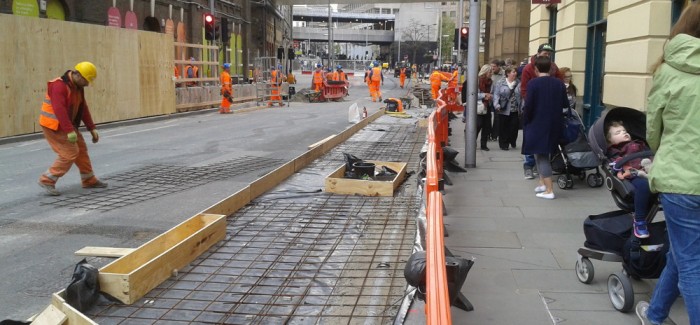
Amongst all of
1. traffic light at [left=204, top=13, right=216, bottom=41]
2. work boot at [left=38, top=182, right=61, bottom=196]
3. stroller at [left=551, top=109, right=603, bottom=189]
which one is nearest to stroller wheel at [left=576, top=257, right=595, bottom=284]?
stroller at [left=551, top=109, right=603, bottom=189]

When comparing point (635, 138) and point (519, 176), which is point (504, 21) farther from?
point (635, 138)

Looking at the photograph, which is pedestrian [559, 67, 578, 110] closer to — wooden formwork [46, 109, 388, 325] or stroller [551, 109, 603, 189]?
stroller [551, 109, 603, 189]

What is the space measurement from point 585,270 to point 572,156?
396cm

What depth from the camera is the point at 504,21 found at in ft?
90.0

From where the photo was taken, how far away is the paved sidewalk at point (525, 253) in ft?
15.1

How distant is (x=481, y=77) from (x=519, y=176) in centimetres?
436

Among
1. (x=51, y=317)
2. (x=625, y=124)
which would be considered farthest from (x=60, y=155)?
(x=625, y=124)

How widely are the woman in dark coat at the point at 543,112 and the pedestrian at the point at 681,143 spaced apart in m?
4.60

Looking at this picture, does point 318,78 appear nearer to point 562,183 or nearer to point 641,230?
point 562,183

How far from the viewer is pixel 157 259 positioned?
16.5ft

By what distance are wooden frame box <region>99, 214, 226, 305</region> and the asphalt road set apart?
0.52 m

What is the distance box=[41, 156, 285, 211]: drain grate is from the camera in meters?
8.39

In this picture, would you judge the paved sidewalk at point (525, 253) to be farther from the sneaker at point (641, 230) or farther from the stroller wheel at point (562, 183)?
the sneaker at point (641, 230)

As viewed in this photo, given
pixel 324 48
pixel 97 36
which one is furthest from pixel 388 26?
pixel 97 36
